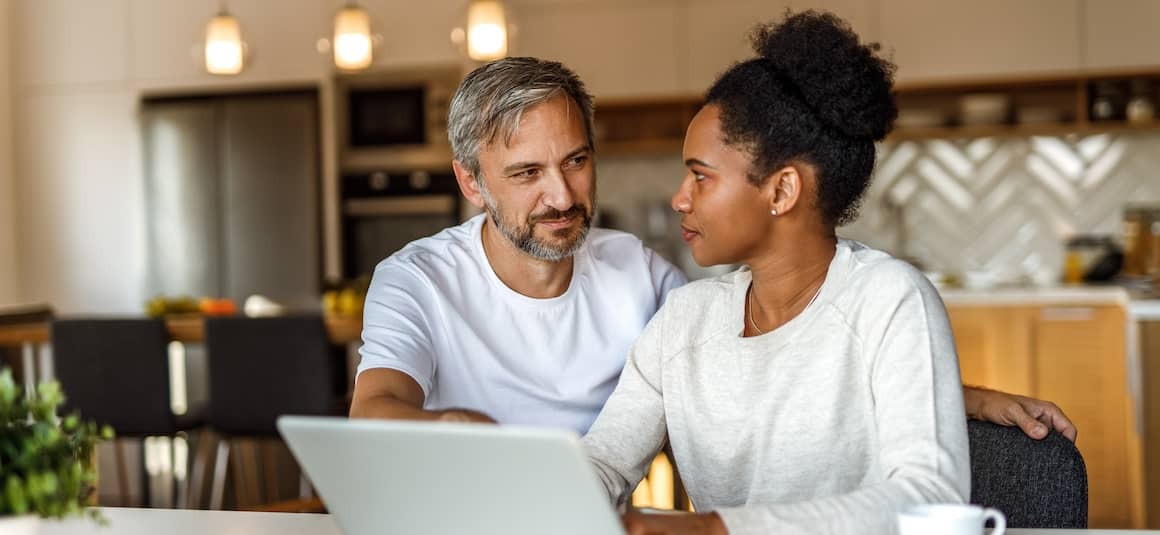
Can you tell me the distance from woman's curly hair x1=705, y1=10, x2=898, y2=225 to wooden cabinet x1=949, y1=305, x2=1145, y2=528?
3356 mm

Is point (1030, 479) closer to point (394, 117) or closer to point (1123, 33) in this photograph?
point (1123, 33)

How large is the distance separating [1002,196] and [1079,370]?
122 cm

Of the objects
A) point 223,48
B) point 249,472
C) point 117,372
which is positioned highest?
point 223,48

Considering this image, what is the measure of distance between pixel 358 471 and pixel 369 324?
825mm

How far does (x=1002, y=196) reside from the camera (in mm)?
5668

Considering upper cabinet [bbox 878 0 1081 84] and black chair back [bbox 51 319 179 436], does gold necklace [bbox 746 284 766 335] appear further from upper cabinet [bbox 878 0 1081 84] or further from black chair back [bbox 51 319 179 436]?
upper cabinet [bbox 878 0 1081 84]

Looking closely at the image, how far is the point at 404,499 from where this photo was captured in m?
1.06

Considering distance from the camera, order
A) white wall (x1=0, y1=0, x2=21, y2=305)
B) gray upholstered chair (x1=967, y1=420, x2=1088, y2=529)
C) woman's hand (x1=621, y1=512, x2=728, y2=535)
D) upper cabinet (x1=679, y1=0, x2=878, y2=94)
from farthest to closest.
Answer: white wall (x1=0, y1=0, x2=21, y2=305) < upper cabinet (x1=679, y1=0, x2=878, y2=94) < gray upholstered chair (x1=967, y1=420, x2=1088, y2=529) < woman's hand (x1=621, y1=512, x2=728, y2=535)

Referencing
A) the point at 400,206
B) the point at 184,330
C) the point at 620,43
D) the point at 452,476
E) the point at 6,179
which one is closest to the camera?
the point at 452,476

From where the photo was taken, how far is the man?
1.86 m

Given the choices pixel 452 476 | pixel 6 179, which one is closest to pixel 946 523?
pixel 452 476

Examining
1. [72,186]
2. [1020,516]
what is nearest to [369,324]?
[1020,516]

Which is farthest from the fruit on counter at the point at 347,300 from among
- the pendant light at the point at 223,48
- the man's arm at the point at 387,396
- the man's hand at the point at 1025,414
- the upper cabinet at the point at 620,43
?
the man's hand at the point at 1025,414

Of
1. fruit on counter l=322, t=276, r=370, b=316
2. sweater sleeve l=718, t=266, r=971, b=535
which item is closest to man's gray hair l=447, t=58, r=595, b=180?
sweater sleeve l=718, t=266, r=971, b=535
